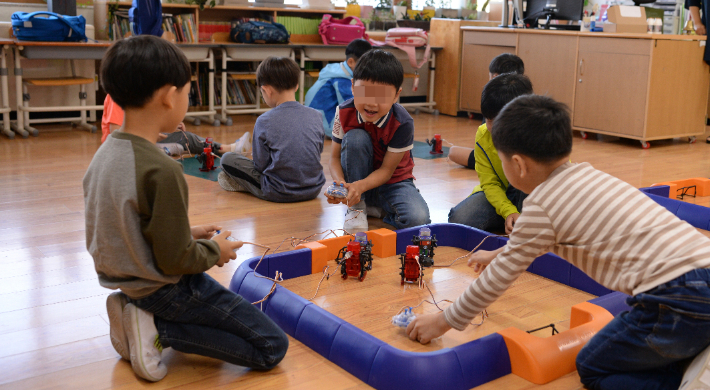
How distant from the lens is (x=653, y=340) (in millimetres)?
1316

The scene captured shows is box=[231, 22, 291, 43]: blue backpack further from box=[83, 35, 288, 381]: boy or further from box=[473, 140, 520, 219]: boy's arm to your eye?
box=[83, 35, 288, 381]: boy

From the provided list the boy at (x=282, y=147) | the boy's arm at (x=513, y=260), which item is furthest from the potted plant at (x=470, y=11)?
the boy's arm at (x=513, y=260)

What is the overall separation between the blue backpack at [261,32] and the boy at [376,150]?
3.04 meters

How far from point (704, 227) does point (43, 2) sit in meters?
4.90

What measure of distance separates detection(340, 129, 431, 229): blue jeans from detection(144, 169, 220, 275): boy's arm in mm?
1340

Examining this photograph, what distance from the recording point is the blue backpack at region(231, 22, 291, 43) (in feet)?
18.4

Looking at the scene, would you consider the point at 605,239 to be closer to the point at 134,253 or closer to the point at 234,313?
the point at 234,313

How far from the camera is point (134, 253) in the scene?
53.8 inches

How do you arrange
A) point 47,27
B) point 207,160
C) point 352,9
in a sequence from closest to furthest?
point 207,160, point 47,27, point 352,9

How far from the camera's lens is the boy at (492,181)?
2.50 m

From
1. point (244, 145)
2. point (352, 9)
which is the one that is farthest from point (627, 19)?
point (244, 145)

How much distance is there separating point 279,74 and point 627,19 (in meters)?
3.20

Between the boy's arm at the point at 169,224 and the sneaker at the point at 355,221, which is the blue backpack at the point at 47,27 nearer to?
the sneaker at the point at 355,221

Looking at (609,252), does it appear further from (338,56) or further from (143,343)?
(338,56)
